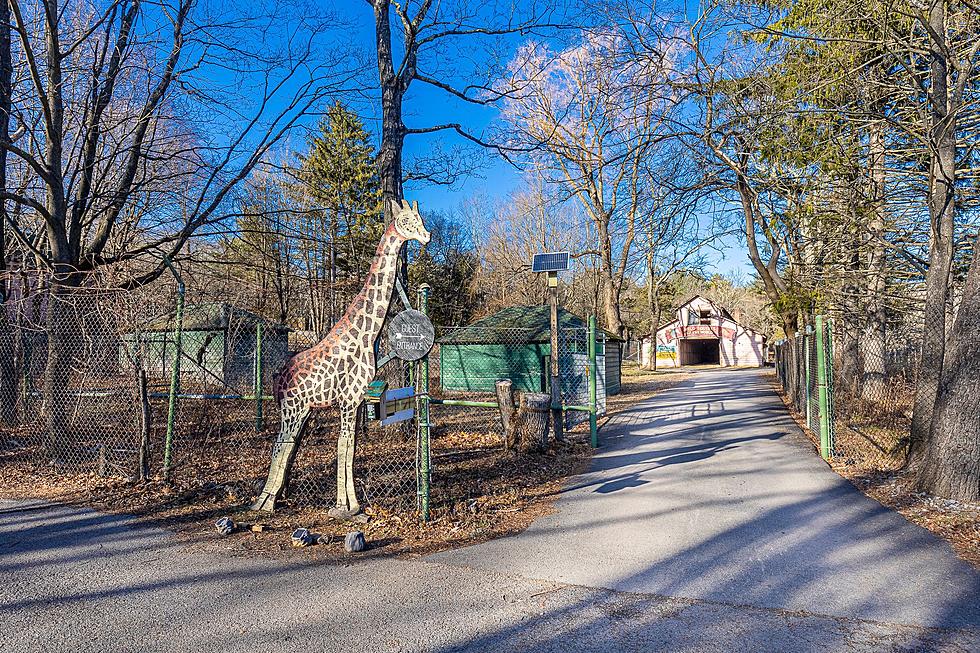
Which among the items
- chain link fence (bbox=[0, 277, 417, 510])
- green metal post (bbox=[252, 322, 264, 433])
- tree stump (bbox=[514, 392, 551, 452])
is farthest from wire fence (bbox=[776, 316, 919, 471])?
green metal post (bbox=[252, 322, 264, 433])

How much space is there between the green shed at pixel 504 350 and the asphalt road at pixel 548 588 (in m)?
11.2

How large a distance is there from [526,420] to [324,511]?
387cm

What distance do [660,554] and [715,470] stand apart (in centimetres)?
348

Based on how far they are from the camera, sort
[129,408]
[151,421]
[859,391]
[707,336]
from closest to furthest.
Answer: [129,408] → [151,421] → [859,391] → [707,336]

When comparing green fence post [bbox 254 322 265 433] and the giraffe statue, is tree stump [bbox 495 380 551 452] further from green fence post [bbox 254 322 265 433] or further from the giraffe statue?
green fence post [bbox 254 322 265 433]

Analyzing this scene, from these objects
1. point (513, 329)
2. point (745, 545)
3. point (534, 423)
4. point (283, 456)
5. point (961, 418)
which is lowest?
point (745, 545)

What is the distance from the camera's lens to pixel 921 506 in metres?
5.85

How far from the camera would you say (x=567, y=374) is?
602 inches

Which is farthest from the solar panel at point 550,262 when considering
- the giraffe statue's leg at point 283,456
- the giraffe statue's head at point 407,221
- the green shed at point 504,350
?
the green shed at point 504,350

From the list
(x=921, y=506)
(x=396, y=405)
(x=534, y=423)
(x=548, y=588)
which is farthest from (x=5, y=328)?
(x=921, y=506)

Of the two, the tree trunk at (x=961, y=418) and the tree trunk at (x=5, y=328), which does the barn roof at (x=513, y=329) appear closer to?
the tree trunk at (x=961, y=418)

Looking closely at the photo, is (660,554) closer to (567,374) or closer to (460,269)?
(567,374)

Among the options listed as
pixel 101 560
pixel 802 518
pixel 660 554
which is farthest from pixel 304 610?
pixel 802 518

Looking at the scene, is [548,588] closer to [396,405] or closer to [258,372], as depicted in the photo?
[396,405]
